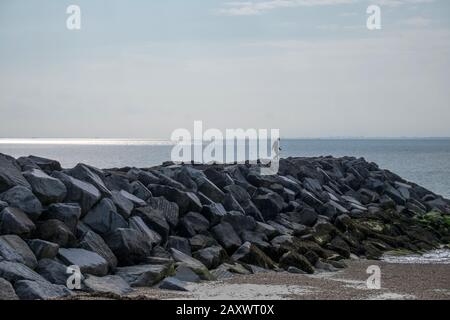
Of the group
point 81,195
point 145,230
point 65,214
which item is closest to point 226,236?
point 145,230

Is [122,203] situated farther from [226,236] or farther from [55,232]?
[226,236]

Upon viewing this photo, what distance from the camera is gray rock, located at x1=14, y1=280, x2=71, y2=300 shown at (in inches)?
383

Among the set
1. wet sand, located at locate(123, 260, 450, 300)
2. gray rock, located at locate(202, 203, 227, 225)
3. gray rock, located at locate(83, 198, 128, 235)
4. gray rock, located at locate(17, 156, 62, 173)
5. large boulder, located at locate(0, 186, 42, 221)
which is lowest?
wet sand, located at locate(123, 260, 450, 300)

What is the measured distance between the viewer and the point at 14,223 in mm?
11664

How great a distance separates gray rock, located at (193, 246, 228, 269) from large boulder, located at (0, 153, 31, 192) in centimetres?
377

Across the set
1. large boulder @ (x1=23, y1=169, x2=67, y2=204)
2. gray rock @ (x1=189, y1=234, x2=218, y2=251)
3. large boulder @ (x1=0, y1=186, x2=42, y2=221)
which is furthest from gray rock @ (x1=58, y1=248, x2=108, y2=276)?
gray rock @ (x1=189, y1=234, x2=218, y2=251)

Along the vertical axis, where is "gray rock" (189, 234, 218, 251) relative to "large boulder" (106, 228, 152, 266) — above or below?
below

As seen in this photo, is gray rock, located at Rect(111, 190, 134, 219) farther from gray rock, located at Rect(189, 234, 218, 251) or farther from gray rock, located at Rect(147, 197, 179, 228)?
gray rock, located at Rect(189, 234, 218, 251)

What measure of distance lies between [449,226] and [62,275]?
16650mm

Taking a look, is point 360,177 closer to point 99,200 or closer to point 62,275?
point 99,200

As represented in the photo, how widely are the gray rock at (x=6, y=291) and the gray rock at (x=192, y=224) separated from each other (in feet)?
19.7

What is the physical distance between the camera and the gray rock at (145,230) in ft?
45.3
